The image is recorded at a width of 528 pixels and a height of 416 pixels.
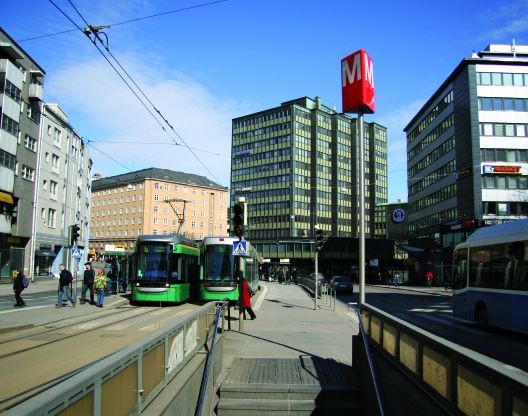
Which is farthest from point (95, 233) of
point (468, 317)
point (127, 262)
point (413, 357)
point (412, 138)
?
point (413, 357)

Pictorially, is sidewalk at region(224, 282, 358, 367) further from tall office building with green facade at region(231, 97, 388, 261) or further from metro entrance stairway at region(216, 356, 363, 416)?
tall office building with green facade at region(231, 97, 388, 261)

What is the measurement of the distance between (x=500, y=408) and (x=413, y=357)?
218cm

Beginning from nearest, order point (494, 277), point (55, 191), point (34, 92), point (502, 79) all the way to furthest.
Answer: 1. point (494, 277)
2. point (34, 92)
3. point (55, 191)
4. point (502, 79)

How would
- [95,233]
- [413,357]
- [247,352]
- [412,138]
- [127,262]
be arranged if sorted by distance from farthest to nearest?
[95,233] → [412,138] → [127,262] → [247,352] → [413,357]

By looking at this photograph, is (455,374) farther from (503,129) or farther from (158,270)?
(503,129)

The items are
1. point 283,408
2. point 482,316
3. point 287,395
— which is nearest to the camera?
point 283,408

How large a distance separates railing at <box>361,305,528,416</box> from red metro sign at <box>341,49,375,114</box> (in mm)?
5490

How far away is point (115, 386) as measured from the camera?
3.57 meters

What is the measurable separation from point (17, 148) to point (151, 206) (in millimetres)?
71124

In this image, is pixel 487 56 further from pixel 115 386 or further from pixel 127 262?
pixel 115 386

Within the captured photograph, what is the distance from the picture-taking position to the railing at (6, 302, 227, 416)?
2.67 meters

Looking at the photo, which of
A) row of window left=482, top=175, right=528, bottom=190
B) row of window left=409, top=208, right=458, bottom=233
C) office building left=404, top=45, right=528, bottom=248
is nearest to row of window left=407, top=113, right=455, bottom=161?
office building left=404, top=45, right=528, bottom=248

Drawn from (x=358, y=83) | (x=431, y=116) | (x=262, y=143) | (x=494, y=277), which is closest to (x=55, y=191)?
(x=494, y=277)

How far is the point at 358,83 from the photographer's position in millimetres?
10766
